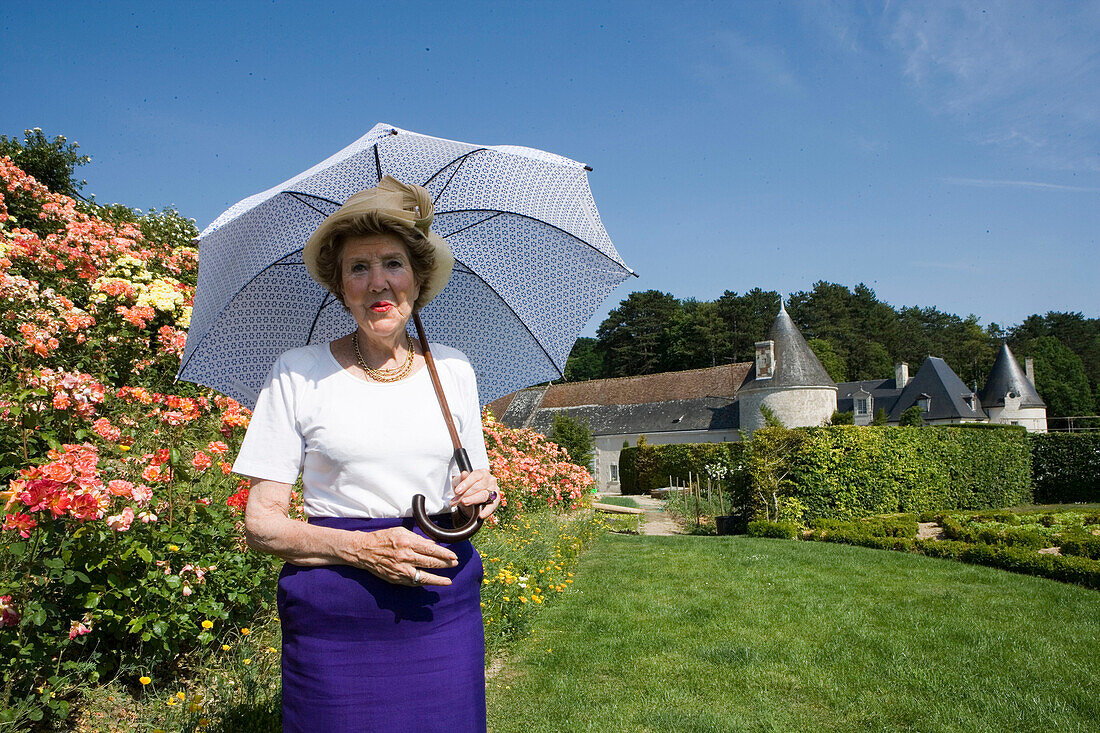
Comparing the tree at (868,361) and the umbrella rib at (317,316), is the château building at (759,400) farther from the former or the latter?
the umbrella rib at (317,316)

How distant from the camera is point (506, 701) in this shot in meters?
4.12

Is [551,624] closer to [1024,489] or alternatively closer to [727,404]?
[1024,489]

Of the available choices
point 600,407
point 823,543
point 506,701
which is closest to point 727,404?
point 600,407

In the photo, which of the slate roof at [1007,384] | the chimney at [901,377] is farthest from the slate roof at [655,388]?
the slate roof at [1007,384]

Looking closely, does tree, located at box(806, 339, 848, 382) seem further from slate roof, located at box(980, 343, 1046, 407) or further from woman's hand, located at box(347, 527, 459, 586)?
woman's hand, located at box(347, 527, 459, 586)

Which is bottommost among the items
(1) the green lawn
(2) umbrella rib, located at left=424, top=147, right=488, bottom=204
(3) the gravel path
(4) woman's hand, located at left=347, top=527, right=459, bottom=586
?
(3) the gravel path

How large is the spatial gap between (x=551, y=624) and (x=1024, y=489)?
22.3 m

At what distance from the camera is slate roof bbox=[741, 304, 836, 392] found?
33.0m

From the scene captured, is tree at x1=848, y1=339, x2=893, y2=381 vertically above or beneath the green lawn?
above

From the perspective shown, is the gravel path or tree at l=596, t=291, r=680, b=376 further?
tree at l=596, t=291, r=680, b=376

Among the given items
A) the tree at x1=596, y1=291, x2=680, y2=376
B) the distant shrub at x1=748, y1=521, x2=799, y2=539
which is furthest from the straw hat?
the tree at x1=596, y1=291, x2=680, y2=376

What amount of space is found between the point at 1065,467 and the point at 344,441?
27876 mm

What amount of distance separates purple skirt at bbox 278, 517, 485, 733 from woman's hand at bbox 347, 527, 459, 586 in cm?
7

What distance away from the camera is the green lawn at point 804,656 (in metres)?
3.84
